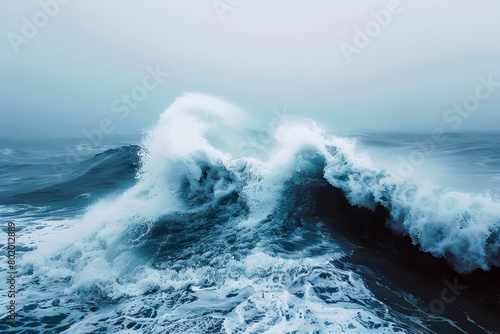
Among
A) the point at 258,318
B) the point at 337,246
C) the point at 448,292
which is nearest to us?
the point at 258,318

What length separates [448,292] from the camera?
482 centimetres

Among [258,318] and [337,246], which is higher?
[337,246]

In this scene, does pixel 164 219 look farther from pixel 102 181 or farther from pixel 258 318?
pixel 102 181

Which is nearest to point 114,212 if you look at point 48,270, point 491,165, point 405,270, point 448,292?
point 48,270

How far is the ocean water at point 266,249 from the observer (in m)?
4.35

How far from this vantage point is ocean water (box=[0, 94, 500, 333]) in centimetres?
435

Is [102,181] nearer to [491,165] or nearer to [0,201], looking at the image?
[0,201]

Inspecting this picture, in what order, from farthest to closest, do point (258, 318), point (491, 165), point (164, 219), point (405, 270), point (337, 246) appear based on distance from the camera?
point (491, 165) → point (164, 219) → point (337, 246) → point (405, 270) → point (258, 318)

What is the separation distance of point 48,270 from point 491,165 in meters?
19.8

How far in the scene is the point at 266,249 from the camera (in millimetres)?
6352

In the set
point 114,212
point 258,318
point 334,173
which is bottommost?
point 258,318

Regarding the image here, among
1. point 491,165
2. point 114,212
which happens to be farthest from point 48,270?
point 491,165

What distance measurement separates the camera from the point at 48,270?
19.3 ft

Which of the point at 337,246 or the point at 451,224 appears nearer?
the point at 451,224
